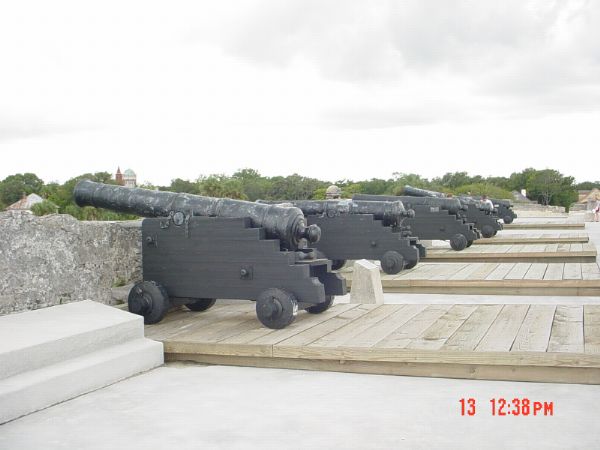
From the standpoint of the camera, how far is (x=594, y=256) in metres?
9.51

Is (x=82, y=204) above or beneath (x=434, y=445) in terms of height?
above

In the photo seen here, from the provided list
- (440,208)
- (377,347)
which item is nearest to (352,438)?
(377,347)

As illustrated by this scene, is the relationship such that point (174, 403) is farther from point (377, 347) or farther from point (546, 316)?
point (546, 316)

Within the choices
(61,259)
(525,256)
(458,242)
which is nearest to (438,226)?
(458,242)

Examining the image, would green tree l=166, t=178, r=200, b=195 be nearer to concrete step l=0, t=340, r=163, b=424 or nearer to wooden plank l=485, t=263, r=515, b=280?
wooden plank l=485, t=263, r=515, b=280

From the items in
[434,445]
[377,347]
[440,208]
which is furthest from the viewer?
[440,208]

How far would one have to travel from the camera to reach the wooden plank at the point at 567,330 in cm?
366

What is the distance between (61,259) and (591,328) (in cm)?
324

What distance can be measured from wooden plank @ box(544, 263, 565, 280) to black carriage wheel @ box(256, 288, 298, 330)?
12.2 ft

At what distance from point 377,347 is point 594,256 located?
264 inches

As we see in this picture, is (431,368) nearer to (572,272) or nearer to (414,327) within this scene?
(414,327)

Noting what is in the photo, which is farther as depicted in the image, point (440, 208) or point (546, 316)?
point (440, 208)

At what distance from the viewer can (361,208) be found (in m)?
8.41

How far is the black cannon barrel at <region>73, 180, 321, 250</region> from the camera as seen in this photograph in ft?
15.4
